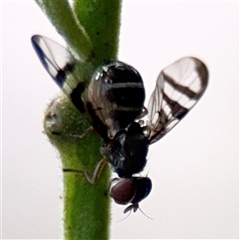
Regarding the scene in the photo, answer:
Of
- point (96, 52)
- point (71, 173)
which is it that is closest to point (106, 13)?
point (96, 52)

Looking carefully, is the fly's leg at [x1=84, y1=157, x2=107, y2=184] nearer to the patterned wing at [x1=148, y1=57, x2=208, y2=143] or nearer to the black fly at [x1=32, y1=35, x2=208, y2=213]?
the black fly at [x1=32, y1=35, x2=208, y2=213]

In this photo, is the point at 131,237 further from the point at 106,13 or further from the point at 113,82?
the point at 106,13

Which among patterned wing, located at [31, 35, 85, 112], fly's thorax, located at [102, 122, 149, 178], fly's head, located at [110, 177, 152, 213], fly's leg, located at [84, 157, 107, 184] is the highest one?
patterned wing, located at [31, 35, 85, 112]

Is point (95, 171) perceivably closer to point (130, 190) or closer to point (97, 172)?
point (97, 172)

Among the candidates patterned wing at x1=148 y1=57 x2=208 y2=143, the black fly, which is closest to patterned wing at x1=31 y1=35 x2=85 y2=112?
the black fly

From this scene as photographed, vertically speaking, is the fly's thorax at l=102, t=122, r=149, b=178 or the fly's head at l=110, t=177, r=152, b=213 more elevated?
the fly's thorax at l=102, t=122, r=149, b=178

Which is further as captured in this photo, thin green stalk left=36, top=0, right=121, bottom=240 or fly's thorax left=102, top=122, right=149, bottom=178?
fly's thorax left=102, top=122, right=149, bottom=178

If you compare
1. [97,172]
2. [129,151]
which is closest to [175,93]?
[129,151]
